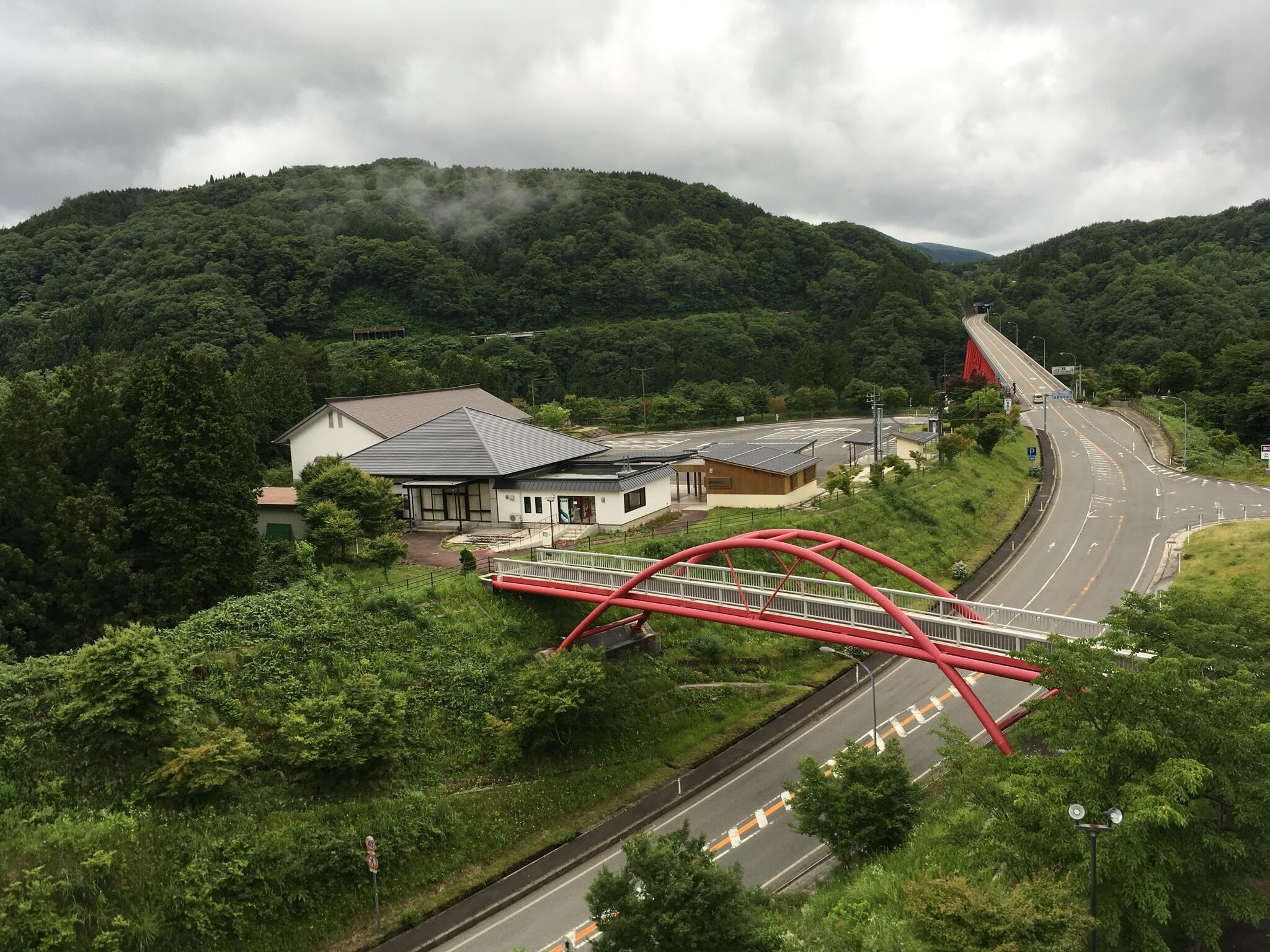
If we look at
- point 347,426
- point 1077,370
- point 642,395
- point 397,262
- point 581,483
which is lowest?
point 581,483

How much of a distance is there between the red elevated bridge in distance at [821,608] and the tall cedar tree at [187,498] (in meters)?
8.85

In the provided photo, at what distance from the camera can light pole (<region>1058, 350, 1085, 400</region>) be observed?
278 ft

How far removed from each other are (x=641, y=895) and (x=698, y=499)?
111ft

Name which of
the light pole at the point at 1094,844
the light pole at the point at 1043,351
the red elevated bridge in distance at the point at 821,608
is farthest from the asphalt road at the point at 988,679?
the light pole at the point at 1043,351

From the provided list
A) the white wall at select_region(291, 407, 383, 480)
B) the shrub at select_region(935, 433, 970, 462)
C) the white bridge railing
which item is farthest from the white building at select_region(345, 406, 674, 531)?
the shrub at select_region(935, 433, 970, 462)

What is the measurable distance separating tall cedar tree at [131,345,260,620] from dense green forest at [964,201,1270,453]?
191ft

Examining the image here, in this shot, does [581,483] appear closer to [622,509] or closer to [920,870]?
[622,509]

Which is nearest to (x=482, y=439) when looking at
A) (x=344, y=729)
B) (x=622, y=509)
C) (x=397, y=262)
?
(x=622, y=509)

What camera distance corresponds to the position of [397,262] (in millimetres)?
113812

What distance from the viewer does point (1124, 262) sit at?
400 feet

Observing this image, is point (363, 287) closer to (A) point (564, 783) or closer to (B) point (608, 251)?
(B) point (608, 251)

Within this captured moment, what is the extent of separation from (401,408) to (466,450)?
1168 centimetres

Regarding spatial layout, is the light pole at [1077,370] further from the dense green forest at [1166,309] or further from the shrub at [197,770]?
the shrub at [197,770]

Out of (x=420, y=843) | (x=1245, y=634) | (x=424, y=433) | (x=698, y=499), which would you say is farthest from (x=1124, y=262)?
(x=420, y=843)
